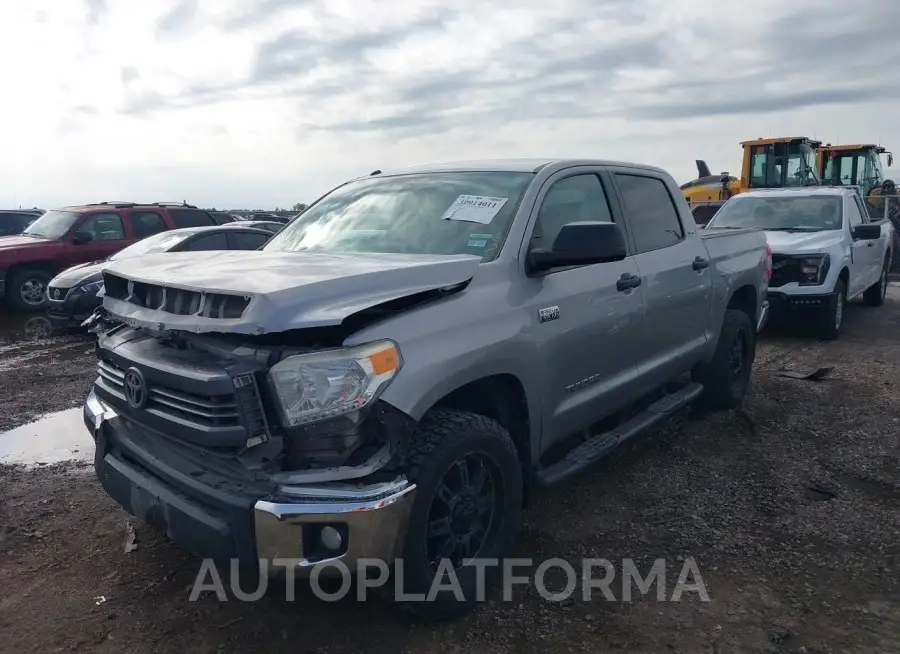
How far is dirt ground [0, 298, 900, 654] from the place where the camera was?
112 inches

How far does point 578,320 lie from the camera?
357 centimetres

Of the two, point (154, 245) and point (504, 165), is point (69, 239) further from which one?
point (504, 165)

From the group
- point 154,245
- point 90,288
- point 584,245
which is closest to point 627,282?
point 584,245

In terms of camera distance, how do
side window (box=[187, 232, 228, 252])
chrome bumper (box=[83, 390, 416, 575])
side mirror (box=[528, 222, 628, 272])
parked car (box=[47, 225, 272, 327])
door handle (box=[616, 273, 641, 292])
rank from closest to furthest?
chrome bumper (box=[83, 390, 416, 575]) → side mirror (box=[528, 222, 628, 272]) → door handle (box=[616, 273, 641, 292]) → parked car (box=[47, 225, 272, 327]) → side window (box=[187, 232, 228, 252])

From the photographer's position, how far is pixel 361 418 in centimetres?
253

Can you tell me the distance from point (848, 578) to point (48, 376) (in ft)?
22.5

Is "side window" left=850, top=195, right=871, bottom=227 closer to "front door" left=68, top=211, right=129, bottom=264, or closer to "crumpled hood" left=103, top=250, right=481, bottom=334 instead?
"crumpled hood" left=103, top=250, right=481, bottom=334

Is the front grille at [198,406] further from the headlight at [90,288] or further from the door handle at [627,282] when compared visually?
the headlight at [90,288]

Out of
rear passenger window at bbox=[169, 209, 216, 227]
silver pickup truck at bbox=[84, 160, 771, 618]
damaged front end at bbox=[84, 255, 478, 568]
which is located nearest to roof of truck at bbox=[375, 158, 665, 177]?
silver pickup truck at bbox=[84, 160, 771, 618]

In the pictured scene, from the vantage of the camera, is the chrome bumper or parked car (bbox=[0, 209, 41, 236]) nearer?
the chrome bumper

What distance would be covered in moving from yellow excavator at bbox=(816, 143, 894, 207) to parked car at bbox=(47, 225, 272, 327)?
14.3 metres

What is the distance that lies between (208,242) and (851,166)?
53.0 ft

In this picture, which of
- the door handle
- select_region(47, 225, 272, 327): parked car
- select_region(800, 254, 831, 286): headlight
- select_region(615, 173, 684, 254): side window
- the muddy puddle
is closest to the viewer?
the door handle

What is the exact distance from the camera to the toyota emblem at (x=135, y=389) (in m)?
2.79
